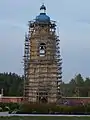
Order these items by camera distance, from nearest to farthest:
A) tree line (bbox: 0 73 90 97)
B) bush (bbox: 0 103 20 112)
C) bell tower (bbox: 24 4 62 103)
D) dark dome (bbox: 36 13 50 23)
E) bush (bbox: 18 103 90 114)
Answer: bush (bbox: 18 103 90 114)
bush (bbox: 0 103 20 112)
bell tower (bbox: 24 4 62 103)
dark dome (bbox: 36 13 50 23)
tree line (bbox: 0 73 90 97)

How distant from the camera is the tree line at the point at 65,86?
7139 centimetres

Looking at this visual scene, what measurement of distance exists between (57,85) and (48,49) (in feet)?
16.5

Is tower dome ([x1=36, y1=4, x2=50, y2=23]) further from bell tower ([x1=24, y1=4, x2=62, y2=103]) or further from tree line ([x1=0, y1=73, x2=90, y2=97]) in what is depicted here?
tree line ([x1=0, y1=73, x2=90, y2=97])

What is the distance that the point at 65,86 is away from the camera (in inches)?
3167

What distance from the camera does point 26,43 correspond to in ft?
178

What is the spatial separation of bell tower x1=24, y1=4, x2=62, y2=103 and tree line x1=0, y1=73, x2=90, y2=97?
52.7 ft

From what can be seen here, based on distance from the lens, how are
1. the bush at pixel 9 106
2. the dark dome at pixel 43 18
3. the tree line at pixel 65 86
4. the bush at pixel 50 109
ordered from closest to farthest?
1. the bush at pixel 50 109
2. the bush at pixel 9 106
3. the dark dome at pixel 43 18
4. the tree line at pixel 65 86

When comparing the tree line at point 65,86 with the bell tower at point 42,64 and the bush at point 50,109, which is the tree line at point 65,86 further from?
the bush at point 50,109

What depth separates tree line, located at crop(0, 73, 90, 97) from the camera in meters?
71.4

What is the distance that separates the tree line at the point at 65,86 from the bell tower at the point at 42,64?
52.7 ft

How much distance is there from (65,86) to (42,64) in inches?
1157

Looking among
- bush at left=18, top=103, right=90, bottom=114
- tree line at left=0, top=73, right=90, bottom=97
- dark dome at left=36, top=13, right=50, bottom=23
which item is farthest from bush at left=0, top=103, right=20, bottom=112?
tree line at left=0, top=73, right=90, bottom=97

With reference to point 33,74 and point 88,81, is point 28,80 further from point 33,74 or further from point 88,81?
point 88,81

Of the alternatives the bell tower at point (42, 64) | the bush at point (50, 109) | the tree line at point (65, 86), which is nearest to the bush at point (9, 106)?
the bush at point (50, 109)
